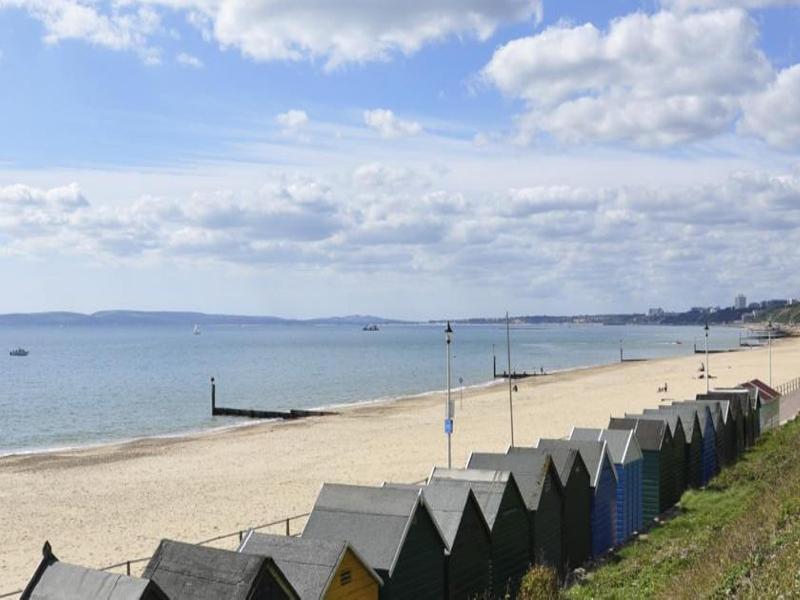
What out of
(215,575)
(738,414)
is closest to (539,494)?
(215,575)

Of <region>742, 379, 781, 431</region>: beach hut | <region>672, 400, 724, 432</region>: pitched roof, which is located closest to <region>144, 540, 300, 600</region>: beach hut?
<region>672, 400, 724, 432</region>: pitched roof

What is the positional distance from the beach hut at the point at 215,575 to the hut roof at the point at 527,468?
614 cm

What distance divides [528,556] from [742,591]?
13.6 ft

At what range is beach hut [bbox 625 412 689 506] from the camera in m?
19.5

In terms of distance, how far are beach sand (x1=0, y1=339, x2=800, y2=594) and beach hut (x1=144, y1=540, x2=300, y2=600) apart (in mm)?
11754

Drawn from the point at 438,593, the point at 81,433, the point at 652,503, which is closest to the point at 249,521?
the point at 652,503

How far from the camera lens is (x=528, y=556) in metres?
13.1

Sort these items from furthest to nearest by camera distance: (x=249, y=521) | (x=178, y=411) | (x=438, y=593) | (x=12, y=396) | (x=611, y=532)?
(x=12, y=396) → (x=178, y=411) → (x=249, y=521) → (x=611, y=532) → (x=438, y=593)

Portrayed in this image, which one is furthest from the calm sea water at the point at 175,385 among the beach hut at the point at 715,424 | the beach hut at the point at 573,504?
the beach hut at the point at 573,504

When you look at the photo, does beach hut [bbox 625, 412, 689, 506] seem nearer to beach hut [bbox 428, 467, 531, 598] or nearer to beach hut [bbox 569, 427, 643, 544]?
beach hut [bbox 569, 427, 643, 544]

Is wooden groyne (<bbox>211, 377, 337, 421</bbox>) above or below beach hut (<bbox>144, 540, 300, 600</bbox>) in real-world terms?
below

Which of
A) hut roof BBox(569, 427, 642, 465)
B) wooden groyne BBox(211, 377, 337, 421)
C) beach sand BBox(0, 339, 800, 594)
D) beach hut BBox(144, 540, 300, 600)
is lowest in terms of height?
wooden groyne BBox(211, 377, 337, 421)

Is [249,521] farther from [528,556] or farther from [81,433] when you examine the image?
[81,433]

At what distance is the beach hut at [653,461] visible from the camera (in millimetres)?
18422
